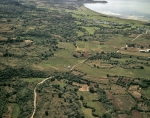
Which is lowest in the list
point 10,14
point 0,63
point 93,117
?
point 93,117

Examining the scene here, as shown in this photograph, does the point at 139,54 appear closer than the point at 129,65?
No

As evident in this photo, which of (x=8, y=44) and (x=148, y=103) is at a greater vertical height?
(x=8, y=44)

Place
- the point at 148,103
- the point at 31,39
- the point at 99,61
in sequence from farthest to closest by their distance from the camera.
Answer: the point at 31,39, the point at 99,61, the point at 148,103

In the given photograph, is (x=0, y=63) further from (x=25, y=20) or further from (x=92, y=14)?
(x=92, y=14)

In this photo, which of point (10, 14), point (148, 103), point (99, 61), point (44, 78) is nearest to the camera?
point (148, 103)

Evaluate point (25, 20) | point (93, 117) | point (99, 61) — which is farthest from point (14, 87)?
point (25, 20)

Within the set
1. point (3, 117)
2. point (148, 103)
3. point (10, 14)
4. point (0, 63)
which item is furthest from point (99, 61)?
point (10, 14)
